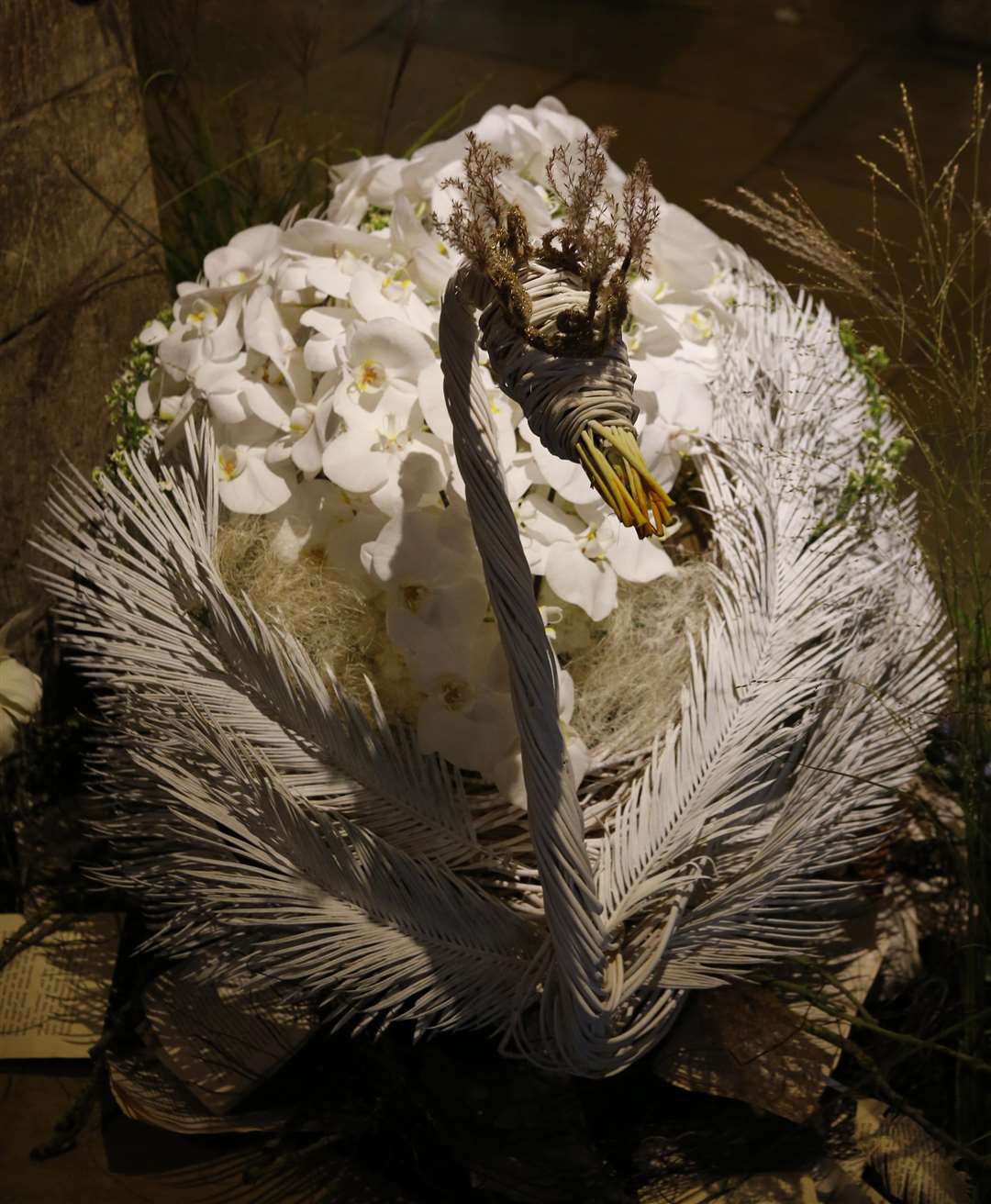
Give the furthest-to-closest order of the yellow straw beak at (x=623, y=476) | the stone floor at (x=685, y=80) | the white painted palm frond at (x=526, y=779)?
the stone floor at (x=685, y=80), the white painted palm frond at (x=526, y=779), the yellow straw beak at (x=623, y=476)

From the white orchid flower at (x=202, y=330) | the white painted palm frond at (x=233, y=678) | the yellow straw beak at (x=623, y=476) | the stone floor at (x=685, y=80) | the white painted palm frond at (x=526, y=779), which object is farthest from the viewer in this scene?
the stone floor at (x=685, y=80)

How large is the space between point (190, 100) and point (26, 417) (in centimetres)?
49

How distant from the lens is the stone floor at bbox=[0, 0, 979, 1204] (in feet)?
5.55

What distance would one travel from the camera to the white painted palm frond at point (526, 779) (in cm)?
78

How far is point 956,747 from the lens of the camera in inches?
43.8

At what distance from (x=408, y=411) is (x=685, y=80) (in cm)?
175

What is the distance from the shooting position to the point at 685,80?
2.34 meters

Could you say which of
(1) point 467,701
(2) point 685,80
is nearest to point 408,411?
(1) point 467,701

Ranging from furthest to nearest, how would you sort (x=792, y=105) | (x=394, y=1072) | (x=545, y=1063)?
(x=792, y=105), (x=394, y=1072), (x=545, y=1063)

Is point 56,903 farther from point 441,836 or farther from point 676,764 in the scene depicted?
point 676,764

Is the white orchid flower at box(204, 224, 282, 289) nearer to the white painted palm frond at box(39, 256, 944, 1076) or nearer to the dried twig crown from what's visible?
the white painted palm frond at box(39, 256, 944, 1076)

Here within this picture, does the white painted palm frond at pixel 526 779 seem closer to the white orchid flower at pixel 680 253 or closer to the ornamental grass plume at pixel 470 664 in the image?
the ornamental grass plume at pixel 470 664

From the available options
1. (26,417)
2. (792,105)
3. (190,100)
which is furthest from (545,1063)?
(792,105)

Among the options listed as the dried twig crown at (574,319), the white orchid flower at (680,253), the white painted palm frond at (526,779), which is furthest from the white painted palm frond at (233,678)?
the white orchid flower at (680,253)
